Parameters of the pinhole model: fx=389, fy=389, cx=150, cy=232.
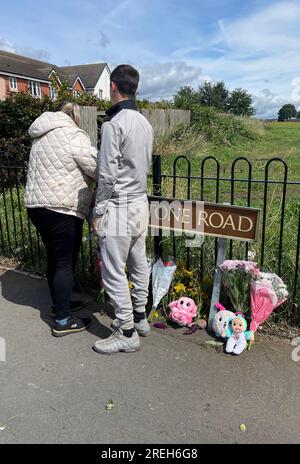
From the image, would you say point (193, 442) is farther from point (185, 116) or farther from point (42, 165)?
point (185, 116)

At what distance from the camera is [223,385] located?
8.44 feet

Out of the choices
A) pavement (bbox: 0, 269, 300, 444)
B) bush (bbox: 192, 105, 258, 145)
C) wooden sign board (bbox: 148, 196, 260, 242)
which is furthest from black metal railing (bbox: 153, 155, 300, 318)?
bush (bbox: 192, 105, 258, 145)

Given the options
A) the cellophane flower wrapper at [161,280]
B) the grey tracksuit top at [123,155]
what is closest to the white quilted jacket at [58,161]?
the grey tracksuit top at [123,155]

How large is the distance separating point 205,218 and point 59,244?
1179 mm

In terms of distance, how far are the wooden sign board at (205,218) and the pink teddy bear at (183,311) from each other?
0.60 meters

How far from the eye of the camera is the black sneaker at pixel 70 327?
318 centimetres

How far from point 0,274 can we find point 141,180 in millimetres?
2558

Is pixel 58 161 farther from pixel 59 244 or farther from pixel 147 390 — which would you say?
pixel 147 390

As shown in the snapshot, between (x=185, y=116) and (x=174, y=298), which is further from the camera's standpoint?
(x=185, y=116)

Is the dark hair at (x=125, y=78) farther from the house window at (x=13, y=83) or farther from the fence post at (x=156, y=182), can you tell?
the house window at (x=13, y=83)
